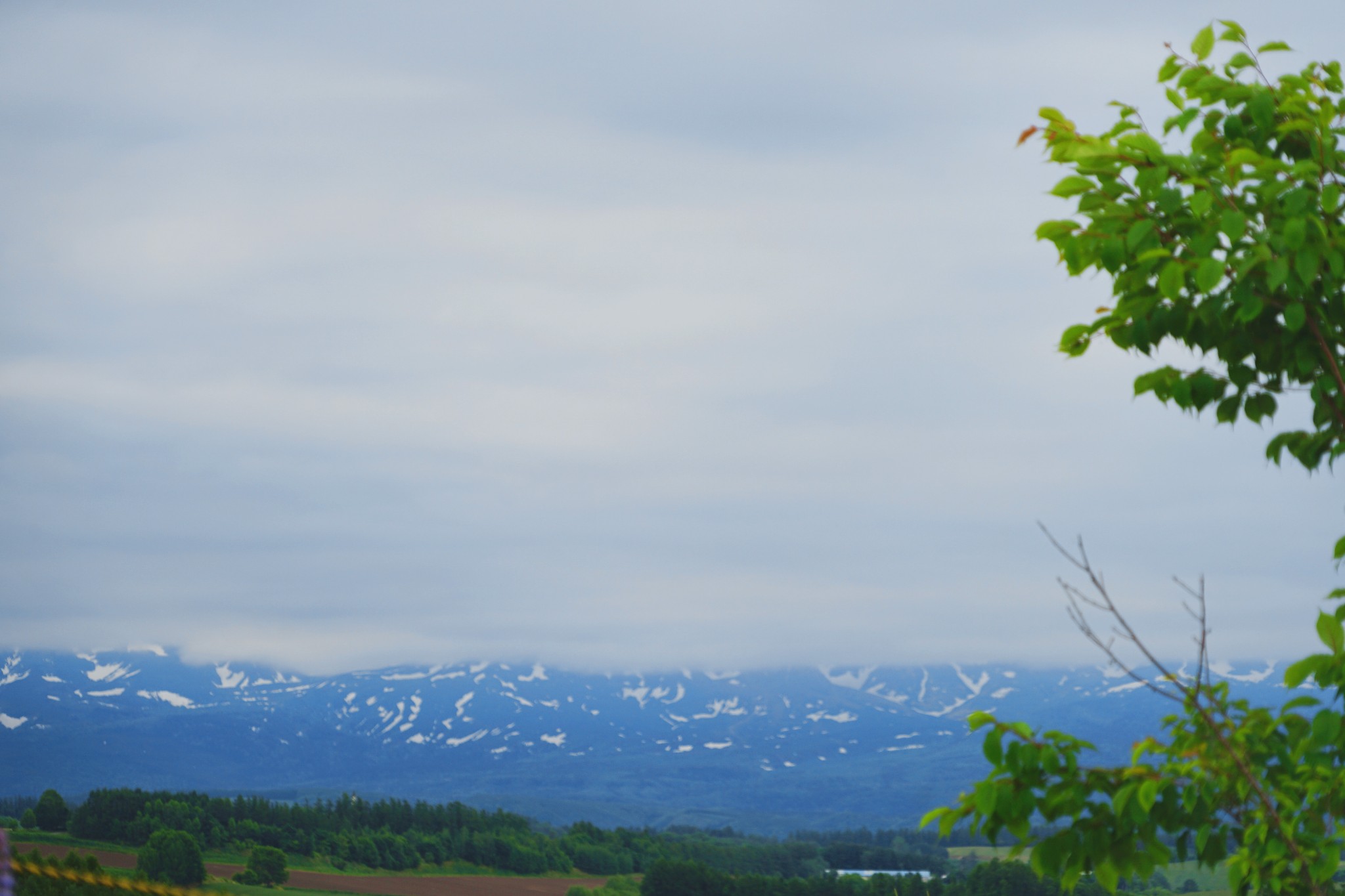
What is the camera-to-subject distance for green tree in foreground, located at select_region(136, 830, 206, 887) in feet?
565

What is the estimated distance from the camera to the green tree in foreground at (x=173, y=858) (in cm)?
17221

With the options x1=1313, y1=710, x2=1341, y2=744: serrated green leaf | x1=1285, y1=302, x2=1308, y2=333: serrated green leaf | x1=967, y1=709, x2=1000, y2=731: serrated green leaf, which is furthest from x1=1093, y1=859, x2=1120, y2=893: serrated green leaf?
x1=1285, y1=302, x2=1308, y2=333: serrated green leaf

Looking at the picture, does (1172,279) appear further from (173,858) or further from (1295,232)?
(173,858)

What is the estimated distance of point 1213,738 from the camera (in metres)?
5.80

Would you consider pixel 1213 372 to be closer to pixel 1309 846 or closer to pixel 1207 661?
pixel 1207 661

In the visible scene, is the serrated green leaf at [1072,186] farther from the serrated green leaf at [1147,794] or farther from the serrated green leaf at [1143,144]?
the serrated green leaf at [1147,794]

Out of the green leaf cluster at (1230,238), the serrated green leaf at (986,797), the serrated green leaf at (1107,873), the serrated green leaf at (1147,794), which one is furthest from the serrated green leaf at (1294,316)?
the serrated green leaf at (1107,873)

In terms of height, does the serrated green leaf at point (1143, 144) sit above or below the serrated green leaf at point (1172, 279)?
above

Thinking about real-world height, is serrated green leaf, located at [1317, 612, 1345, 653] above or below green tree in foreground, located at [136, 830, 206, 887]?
above

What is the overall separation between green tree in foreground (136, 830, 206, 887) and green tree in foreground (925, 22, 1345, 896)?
185903mm

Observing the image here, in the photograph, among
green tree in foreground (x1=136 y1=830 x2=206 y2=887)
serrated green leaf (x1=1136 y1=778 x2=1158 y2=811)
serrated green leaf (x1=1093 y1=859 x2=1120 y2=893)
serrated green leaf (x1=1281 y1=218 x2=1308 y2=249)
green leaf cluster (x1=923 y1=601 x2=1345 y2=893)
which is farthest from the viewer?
green tree in foreground (x1=136 y1=830 x2=206 y2=887)

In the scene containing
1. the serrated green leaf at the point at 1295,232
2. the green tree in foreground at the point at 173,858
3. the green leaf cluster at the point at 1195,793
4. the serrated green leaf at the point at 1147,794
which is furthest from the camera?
the green tree in foreground at the point at 173,858

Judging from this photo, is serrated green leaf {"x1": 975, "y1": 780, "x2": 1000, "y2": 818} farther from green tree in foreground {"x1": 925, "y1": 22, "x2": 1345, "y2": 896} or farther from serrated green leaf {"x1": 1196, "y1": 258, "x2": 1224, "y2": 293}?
serrated green leaf {"x1": 1196, "y1": 258, "x2": 1224, "y2": 293}

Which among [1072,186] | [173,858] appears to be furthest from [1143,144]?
[173,858]
